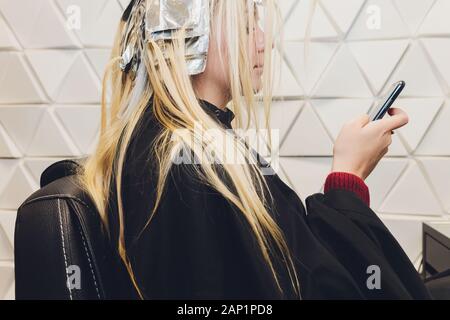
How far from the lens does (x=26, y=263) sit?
59 cm

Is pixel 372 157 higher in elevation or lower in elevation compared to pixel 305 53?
lower

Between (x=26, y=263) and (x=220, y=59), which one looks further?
(x=220, y=59)

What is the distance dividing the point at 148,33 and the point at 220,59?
0.13 meters

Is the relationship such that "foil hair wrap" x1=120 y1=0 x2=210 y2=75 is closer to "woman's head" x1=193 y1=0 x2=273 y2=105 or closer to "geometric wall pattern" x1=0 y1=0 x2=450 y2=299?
"woman's head" x1=193 y1=0 x2=273 y2=105

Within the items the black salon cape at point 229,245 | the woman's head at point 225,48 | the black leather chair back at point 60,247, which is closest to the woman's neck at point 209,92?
the woman's head at point 225,48

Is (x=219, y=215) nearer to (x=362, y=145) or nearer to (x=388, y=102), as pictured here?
(x=362, y=145)

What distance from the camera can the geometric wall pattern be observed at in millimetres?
1135

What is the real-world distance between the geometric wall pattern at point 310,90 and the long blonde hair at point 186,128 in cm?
32

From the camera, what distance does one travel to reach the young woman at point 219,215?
0.63 metres

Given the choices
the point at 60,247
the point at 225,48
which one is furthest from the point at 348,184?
the point at 60,247

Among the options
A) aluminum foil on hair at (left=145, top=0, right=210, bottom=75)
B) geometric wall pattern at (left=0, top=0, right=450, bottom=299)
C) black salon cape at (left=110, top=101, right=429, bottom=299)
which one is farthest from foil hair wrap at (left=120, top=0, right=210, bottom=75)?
geometric wall pattern at (left=0, top=0, right=450, bottom=299)

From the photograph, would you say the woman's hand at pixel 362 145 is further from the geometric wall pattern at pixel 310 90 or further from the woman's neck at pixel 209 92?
the geometric wall pattern at pixel 310 90
